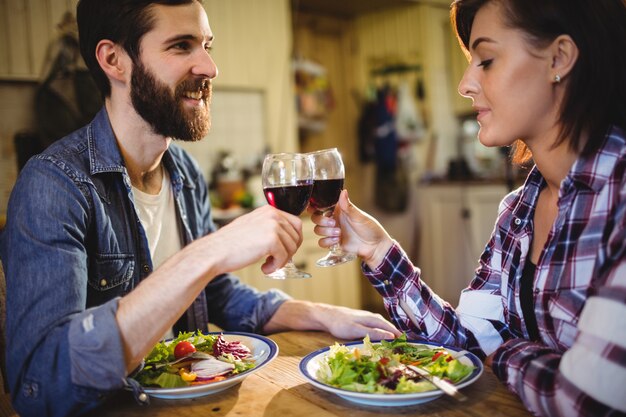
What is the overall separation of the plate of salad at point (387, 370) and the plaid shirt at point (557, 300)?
0.09 meters

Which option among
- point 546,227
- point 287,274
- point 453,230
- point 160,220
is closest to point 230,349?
point 287,274

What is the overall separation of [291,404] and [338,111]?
198 inches

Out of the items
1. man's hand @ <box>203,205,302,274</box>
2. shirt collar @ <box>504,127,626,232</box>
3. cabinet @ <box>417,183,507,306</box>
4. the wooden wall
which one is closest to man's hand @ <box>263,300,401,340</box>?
man's hand @ <box>203,205,302,274</box>

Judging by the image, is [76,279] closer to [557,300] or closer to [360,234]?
[360,234]

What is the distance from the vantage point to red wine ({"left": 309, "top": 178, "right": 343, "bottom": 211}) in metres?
1.33

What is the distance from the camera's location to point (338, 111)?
19.3 feet

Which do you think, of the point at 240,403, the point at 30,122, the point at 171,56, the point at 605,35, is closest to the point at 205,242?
the point at 240,403

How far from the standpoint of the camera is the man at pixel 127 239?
1.03m

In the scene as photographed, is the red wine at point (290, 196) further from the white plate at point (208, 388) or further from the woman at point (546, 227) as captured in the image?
the white plate at point (208, 388)

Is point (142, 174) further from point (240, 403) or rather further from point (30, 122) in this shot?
point (30, 122)

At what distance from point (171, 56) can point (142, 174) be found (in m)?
0.35

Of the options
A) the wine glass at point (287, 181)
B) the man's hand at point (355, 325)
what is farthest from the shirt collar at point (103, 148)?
the man's hand at point (355, 325)

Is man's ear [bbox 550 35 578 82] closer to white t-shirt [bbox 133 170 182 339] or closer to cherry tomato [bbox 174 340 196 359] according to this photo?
cherry tomato [bbox 174 340 196 359]

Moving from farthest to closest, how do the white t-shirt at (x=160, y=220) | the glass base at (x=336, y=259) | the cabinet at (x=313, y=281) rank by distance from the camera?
1. the cabinet at (x=313, y=281)
2. the white t-shirt at (x=160, y=220)
3. the glass base at (x=336, y=259)
